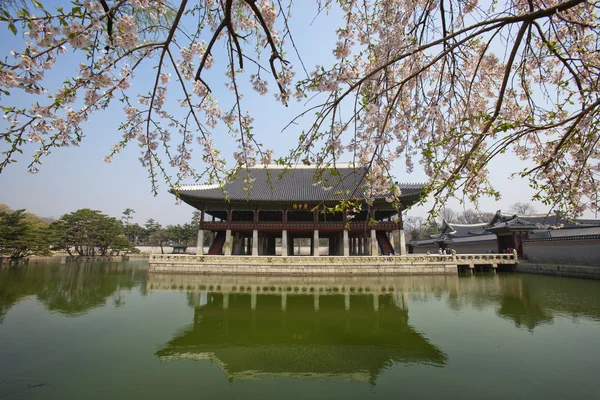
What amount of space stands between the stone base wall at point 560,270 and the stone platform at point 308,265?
3.94 metres

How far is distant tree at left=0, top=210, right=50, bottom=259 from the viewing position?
25.7m

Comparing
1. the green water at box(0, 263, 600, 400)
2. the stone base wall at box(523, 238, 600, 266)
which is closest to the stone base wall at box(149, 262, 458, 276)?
the stone base wall at box(523, 238, 600, 266)

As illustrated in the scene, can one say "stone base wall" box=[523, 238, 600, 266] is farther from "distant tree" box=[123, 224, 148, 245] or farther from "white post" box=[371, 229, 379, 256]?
"distant tree" box=[123, 224, 148, 245]

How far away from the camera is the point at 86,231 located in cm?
3450

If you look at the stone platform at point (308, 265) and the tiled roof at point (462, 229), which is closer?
the stone platform at point (308, 265)

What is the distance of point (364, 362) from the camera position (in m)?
5.25

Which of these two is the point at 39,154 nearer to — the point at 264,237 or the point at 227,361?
the point at 227,361

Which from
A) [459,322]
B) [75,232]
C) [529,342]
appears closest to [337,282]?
[459,322]

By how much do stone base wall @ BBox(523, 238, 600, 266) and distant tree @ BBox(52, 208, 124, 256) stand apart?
42.2 meters

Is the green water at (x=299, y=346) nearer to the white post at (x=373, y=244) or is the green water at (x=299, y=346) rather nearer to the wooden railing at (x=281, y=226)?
the white post at (x=373, y=244)

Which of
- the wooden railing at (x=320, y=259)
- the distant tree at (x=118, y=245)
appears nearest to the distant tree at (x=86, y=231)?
the distant tree at (x=118, y=245)

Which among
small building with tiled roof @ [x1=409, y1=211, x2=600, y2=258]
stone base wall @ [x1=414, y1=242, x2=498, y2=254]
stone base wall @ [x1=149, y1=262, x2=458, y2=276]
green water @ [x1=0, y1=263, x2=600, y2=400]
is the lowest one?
green water @ [x1=0, y1=263, x2=600, y2=400]

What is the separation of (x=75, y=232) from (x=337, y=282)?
32910 millimetres

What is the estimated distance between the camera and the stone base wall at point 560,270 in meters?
15.7
